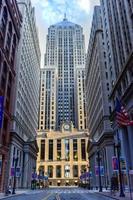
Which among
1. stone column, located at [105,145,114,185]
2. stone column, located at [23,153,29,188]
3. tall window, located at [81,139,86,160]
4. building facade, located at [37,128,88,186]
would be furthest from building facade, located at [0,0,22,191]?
tall window, located at [81,139,86,160]

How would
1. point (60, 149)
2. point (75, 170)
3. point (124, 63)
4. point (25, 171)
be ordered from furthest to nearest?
point (60, 149) → point (75, 170) → point (25, 171) → point (124, 63)

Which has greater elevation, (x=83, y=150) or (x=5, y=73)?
(x=5, y=73)

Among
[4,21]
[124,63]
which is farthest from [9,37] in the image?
[124,63]

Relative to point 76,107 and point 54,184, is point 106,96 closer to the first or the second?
point 54,184

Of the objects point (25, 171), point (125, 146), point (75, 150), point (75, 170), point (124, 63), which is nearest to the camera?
point (125, 146)

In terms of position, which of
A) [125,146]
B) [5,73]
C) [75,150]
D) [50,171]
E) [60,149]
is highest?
[5,73]

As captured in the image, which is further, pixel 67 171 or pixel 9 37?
pixel 67 171

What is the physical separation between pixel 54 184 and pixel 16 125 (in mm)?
85227

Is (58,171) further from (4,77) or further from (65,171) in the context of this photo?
(4,77)

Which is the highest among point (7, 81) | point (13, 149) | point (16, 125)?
point (7, 81)

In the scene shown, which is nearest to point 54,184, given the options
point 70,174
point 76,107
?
point 70,174

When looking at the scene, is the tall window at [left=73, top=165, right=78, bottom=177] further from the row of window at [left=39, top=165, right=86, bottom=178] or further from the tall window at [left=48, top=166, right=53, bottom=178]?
the tall window at [left=48, top=166, right=53, bottom=178]

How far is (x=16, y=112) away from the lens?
2783 inches

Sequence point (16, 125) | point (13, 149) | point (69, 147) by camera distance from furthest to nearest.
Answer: point (69, 147) < point (16, 125) < point (13, 149)
